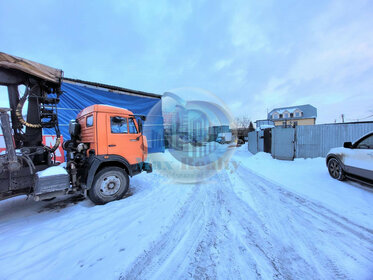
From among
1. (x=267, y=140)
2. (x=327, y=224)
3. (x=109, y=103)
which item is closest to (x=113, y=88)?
(x=109, y=103)

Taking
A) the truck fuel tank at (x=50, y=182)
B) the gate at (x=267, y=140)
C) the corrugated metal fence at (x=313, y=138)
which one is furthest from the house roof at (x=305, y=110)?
the truck fuel tank at (x=50, y=182)

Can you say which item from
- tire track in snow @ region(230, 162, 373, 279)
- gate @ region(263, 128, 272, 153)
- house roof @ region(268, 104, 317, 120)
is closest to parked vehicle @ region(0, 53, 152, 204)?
tire track in snow @ region(230, 162, 373, 279)

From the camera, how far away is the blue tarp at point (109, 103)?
7.76 meters

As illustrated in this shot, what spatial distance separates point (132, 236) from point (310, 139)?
8.65m

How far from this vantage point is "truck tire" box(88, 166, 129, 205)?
3377 millimetres

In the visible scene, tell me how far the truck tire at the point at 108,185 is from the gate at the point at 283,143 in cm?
781

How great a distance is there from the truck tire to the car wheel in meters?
6.14

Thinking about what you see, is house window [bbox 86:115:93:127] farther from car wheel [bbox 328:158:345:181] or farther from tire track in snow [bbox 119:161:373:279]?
car wheel [bbox 328:158:345:181]

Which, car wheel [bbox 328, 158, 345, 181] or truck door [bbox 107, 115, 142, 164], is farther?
car wheel [bbox 328, 158, 345, 181]

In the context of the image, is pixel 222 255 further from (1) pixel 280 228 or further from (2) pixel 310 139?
(2) pixel 310 139

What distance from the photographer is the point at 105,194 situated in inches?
139

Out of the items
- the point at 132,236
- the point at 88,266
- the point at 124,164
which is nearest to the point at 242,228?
the point at 132,236

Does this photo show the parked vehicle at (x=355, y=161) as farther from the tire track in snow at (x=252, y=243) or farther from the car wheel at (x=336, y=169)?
the tire track in snow at (x=252, y=243)

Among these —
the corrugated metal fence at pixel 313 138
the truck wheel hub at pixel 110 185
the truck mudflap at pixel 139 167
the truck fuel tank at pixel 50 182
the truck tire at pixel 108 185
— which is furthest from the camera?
the corrugated metal fence at pixel 313 138
